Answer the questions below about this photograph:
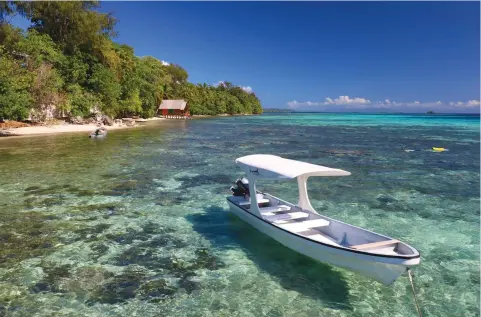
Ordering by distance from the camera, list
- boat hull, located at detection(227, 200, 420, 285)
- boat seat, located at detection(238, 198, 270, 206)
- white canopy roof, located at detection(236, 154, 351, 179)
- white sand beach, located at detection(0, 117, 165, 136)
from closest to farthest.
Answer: boat hull, located at detection(227, 200, 420, 285) → white canopy roof, located at detection(236, 154, 351, 179) → boat seat, located at detection(238, 198, 270, 206) → white sand beach, located at detection(0, 117, 165, 136)

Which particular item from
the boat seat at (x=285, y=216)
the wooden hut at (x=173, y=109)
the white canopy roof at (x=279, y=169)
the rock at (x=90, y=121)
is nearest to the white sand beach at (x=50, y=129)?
the rock at (x=90, y=121)

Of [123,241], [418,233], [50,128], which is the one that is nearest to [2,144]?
[50,128]

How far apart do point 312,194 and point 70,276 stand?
11812 mm

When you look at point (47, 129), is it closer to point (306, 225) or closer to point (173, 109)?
point (306, 225)

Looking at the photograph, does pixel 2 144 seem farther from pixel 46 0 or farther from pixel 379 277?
pixel 379 277

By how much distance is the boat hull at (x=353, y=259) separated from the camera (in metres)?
6.76

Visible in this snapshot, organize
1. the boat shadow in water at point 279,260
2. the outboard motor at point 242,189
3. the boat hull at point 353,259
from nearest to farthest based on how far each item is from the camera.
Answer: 1. the boat hull at point 353,259
2. the boat shadow in water at point 279,260
3. the outboard motor at point 242,189

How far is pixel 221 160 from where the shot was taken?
89.0ft

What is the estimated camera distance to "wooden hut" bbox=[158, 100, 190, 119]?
98812 mm

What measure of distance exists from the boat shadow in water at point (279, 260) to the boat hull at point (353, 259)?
0.56 meters

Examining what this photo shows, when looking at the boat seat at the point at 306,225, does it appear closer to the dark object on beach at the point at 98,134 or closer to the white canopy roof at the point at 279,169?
the white canopy roof at the point at 279,169

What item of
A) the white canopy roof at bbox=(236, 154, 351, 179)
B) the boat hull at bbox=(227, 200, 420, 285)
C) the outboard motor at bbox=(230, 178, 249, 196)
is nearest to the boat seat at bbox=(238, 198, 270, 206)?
the outboard motor at bbox=(230, 178, 249, 196)

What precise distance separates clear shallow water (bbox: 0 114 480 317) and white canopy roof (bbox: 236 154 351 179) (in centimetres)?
224

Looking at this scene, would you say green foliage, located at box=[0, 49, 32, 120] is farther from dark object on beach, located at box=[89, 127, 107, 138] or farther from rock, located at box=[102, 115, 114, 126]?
rock, located at box=[102, 115, 114, 126]
